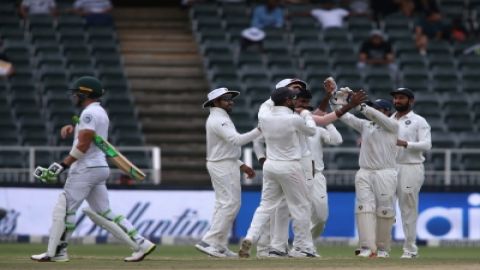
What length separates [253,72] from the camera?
31.3 meters

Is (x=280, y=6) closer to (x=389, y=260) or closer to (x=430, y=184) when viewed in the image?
(x=430, y=184)

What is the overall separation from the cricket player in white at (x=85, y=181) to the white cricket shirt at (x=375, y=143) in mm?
3418

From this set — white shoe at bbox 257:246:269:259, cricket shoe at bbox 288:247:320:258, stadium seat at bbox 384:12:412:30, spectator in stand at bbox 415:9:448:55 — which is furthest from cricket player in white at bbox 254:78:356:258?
stadium seat at bbox 384:12:412:30

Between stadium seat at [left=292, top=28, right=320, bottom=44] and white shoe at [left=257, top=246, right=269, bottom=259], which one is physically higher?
stadium seat at [left=292, top=28, right=320, bottom=44]

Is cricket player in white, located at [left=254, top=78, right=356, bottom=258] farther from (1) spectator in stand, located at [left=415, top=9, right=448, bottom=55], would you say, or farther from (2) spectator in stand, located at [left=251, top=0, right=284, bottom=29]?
(1) spectator in stand, located at [left=415, top=9, right=448, bottom=55]

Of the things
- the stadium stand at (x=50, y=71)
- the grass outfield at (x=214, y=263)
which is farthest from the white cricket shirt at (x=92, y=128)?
the stadium stand at (x=50, y=71)

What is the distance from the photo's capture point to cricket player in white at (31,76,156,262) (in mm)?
18484

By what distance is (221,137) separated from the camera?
20000 mm

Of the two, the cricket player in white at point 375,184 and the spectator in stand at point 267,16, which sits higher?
the spectator in stand at point 267,16

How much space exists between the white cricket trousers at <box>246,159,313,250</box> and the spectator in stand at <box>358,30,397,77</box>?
1290 cm

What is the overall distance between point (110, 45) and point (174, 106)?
73.2 inches

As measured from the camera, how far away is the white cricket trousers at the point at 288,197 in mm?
19281

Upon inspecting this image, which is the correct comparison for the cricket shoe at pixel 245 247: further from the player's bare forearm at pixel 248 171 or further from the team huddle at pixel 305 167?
the player's bare forearm at pixel 248 171

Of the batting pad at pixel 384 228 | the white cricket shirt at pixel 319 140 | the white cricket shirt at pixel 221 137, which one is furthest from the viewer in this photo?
the white cricket shirt at pixel 319 140
